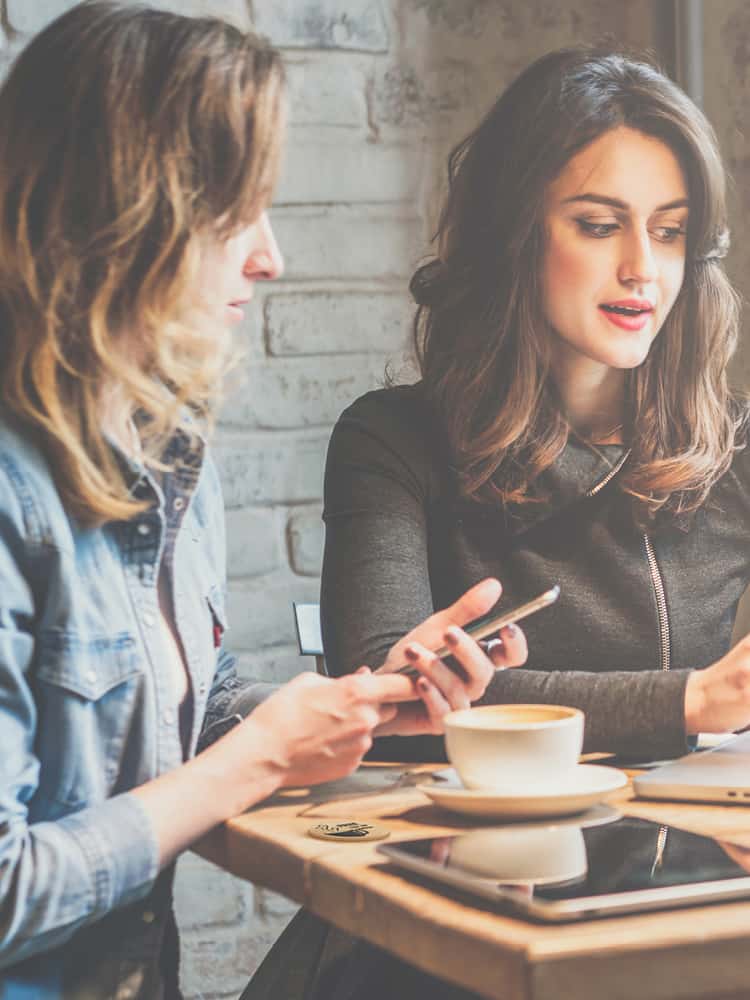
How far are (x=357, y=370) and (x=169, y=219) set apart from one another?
0.92m

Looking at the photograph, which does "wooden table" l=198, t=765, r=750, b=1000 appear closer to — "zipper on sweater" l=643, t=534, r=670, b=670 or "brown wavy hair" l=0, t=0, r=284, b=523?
"brown wavy hair" l=0, t=0, r=284, b=523

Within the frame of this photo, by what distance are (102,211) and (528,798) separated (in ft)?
1.57

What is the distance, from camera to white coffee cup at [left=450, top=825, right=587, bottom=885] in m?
0.78

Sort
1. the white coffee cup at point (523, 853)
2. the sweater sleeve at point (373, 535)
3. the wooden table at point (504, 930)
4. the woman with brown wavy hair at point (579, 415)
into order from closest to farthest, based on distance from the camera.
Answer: the wooden table at point (504, 930) < the white coffee cup at point (523, 853) < the sweater sleeve at point (373, 535) < the woman with brown wavy hair at point (579, 415)

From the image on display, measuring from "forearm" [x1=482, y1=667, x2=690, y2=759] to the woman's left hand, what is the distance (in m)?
0.12

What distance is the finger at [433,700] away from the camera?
3.56 feet

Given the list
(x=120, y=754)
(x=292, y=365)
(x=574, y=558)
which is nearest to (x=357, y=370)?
(x=292, y=365)

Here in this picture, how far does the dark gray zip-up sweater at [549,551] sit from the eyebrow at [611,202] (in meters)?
0.25

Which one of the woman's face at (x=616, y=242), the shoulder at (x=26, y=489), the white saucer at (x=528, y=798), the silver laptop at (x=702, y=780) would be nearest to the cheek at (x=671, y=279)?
the woman's face at (x=616, y=242)

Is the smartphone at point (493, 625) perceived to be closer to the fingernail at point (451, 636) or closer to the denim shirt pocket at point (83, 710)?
the fingernail at point (451, 636)

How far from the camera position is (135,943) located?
3.31ft

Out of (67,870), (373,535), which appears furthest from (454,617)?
(67,870)

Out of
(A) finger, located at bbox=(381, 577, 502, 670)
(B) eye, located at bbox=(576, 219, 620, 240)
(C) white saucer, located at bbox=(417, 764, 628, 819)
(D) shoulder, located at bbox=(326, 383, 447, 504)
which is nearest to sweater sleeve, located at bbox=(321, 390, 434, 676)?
(D) shoulder, located at bbox=(326, 383, 447, 504)

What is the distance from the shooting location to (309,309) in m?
1.86
